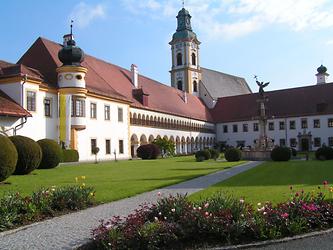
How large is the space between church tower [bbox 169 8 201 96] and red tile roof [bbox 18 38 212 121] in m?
3.98

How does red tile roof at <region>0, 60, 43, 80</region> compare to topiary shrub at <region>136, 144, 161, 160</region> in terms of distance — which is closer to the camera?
red tile roof at <region>0, 60, 43, 80</region>

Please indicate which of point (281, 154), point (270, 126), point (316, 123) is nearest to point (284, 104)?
point (270, 126)

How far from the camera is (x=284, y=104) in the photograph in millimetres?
77062

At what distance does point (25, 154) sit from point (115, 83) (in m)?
30.9

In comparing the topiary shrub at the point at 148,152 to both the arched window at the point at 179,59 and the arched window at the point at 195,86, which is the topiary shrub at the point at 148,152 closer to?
the arched window at the point at 195,86

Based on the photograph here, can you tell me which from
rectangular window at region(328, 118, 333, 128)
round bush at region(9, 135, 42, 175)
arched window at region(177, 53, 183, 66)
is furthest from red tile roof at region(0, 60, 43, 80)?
arched window at region(177, 53, 183, 66)

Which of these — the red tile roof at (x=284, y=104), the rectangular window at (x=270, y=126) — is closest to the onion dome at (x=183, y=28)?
the red tile roof at (x=284, y=104)

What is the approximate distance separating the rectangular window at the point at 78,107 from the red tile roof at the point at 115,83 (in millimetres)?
2192

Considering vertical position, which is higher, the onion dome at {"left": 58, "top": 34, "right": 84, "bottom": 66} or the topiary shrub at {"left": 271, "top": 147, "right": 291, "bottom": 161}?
the onion dome at {"left": 58, "top": 34, "right": 84, "bottom": 66}

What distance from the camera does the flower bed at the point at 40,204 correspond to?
9914 mm

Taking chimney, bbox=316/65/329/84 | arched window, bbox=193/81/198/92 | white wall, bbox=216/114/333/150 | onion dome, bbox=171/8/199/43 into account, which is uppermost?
onion dome, bbox=171/8/199/43

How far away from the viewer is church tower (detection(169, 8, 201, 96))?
3322 inches

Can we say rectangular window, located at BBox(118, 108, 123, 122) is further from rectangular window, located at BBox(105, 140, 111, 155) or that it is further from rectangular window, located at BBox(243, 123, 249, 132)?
rectangular window, located at BBox(243, 123, 249, 132)

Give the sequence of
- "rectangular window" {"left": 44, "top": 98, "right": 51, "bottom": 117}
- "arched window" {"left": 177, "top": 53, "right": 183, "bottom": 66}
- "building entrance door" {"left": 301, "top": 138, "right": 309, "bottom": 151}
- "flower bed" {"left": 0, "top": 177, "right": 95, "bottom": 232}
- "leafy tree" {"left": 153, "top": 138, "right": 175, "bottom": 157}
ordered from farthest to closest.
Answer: "arched window" {"left": 177, "top": 53, "right": 183, "bottom": 66}
"building entrance door" {"left": 301, "top": 138, "right": 309, "bottom": 151}
"leafy tree" {"left": 153, "top": 138, "right": 175, "bottom": 157}
"rectangular window" {"left": 44, "top": 98, "right": 51, "bottom": 117}
"flower bed" {"left": 0, "top": 177, "right": 95, "bottom": 232}
